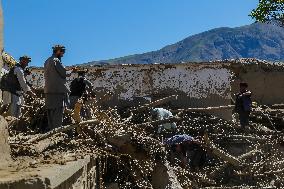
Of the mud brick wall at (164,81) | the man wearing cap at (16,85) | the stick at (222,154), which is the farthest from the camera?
the mud brick wall at (164,81)

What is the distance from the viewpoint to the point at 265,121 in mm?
12906

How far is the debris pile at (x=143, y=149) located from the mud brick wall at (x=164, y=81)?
2.49m

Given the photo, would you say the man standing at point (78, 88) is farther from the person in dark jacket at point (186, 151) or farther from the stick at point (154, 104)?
the stick at point (154, 104)

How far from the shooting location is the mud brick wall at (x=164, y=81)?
14.3m

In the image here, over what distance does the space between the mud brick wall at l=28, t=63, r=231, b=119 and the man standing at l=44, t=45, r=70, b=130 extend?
6475mm

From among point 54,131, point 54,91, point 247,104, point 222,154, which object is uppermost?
point 54,91

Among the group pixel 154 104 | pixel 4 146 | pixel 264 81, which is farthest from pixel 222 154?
pixel 264 81

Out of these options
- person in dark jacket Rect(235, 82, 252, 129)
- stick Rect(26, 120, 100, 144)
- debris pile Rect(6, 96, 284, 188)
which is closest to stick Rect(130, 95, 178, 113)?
debris pile Rect(6, 96, 284, 188)

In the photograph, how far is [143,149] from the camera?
7.13 meters

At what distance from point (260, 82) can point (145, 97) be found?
428cm

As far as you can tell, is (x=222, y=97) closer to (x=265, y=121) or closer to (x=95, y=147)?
(x=265, y=121)

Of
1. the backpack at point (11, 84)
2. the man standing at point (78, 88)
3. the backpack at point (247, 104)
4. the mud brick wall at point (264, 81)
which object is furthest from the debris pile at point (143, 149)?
the mud brick wall at point (264, 81)

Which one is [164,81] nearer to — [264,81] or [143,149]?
[264,81]

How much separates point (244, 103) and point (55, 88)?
493 centimetres
